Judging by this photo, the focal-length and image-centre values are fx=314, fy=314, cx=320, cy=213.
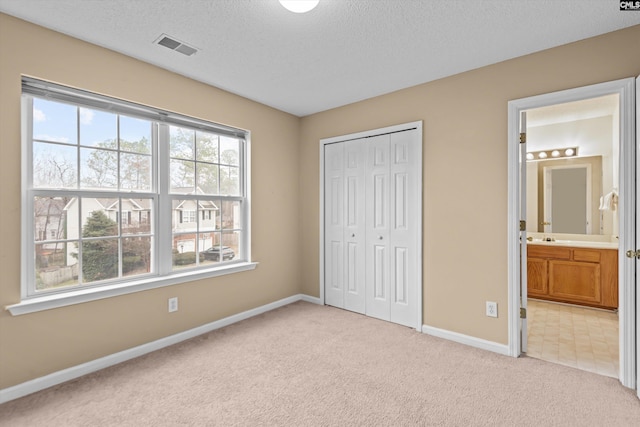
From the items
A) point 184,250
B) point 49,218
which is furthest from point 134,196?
point 184,250

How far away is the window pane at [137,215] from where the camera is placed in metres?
2.74

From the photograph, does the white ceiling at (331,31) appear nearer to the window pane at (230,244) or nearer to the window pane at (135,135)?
the window pane at (135,135)

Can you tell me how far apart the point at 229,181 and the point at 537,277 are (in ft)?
14.2

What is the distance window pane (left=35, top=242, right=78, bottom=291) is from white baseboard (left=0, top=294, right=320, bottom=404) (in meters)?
0.63

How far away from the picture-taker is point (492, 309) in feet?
9.14

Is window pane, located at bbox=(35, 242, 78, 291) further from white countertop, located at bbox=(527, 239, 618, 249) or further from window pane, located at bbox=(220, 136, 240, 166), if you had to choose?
white countertop, located at bbox=(527, 239, 618, 249)

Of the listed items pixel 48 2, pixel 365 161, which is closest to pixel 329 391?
pixel 365 161

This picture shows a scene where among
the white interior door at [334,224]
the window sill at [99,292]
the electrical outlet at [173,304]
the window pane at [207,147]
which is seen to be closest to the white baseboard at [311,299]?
the white interior door at [334,224]

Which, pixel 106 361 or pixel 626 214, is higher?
pixel 626 214

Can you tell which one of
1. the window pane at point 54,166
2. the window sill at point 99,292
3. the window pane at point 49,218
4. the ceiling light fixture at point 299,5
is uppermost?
the ceiling light fixture at point 299,5

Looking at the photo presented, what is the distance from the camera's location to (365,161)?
145 inches

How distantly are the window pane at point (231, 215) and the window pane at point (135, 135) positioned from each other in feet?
3.20

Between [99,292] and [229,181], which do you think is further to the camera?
[229,181]

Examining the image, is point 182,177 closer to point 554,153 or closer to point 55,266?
point 55,266
